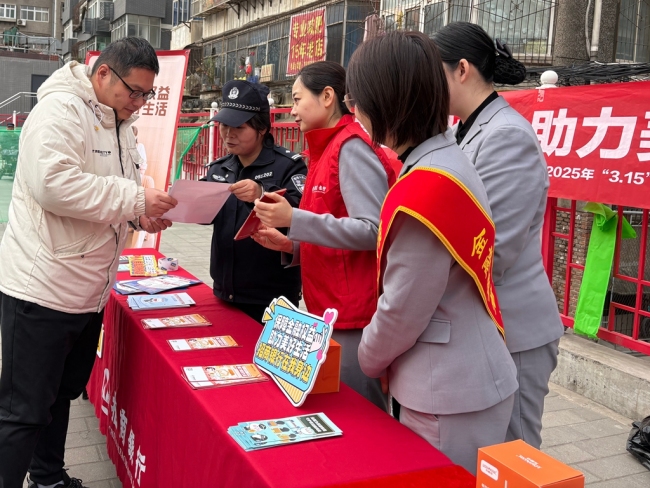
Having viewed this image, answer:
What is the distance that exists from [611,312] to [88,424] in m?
3.28

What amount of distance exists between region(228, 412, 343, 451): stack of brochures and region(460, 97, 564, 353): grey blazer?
0.61 meters

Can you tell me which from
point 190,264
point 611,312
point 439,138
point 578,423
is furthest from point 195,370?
point 190,264

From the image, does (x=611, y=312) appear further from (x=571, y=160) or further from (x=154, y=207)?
(x=154, y=207)

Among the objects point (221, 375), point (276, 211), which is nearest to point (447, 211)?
point (276, 211)

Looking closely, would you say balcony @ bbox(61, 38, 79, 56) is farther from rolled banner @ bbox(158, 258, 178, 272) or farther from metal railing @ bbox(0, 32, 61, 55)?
rolled banner @ bbox(158, 258, 178, 272)

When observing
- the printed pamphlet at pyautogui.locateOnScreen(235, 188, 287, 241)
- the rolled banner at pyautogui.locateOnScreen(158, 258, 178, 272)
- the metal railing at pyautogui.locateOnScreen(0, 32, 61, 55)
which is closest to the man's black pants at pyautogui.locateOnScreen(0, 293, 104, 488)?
the printed pamphlet at pyautogui.locateOnScreen(235, 188, 287, 241)

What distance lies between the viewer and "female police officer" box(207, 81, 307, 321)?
2625 mm

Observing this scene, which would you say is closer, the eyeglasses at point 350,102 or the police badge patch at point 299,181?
the eyeglasses at point 350,102

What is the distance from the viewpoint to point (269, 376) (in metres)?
1.96

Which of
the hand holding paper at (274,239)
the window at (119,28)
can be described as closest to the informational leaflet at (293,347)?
the hand holding paper at (274,239)

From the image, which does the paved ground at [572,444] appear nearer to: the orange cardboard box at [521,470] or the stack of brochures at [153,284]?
the stack of brochures at [153,284]

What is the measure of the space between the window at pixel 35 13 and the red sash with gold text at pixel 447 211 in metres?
67.7

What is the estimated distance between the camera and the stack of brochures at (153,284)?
2970mm

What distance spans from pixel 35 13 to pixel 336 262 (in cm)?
6782
